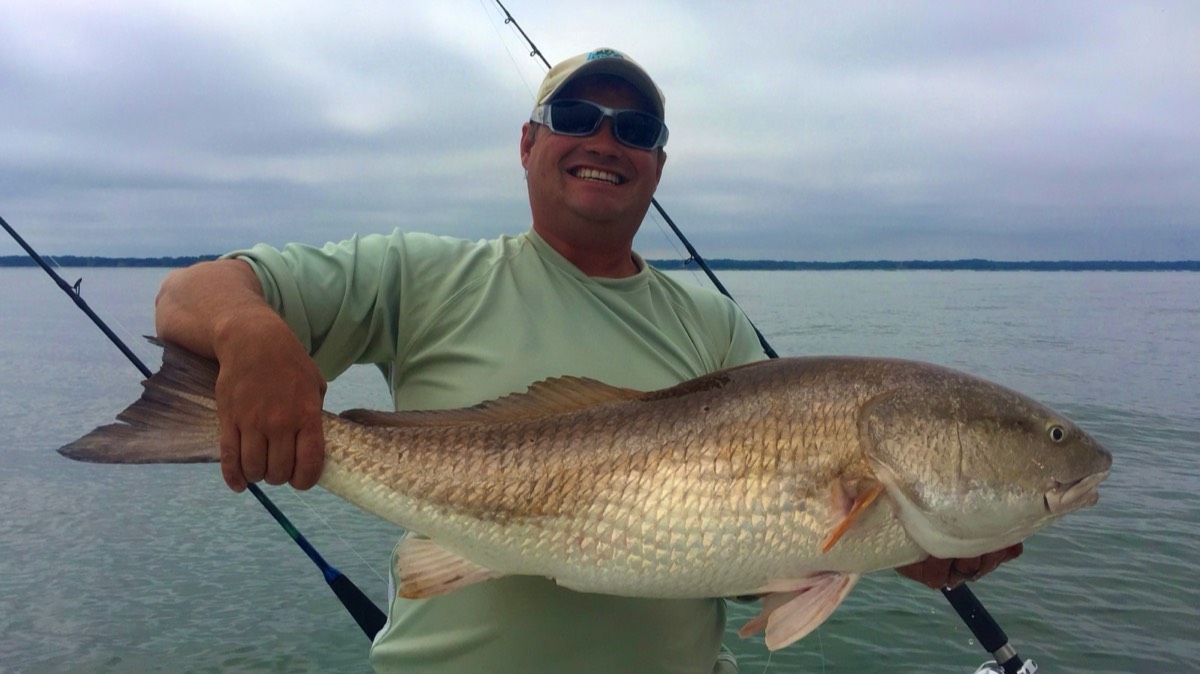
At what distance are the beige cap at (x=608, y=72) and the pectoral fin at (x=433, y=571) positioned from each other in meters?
1.86

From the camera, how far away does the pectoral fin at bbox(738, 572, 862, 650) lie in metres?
2.29

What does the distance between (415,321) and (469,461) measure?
0.61 meters

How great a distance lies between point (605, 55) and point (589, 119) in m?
0.29

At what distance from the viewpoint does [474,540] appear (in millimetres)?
2420

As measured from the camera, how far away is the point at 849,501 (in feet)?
→ 7.58

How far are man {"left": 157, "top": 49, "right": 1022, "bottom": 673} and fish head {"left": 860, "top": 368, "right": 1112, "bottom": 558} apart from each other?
1.01 ft

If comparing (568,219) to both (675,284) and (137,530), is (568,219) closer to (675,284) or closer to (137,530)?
(675,284)

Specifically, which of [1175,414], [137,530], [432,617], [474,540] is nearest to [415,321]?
[474,540]

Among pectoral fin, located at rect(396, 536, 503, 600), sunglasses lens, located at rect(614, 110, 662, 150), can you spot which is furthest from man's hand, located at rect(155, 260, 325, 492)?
sunglasses lens, located at rect(614, 110, 662, 150)

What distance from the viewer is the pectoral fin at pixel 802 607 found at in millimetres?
2293

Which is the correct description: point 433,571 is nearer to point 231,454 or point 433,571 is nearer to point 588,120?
point 231,454

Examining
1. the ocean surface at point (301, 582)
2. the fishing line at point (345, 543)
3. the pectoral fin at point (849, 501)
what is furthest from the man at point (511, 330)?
the fishing line at point (345, 543)

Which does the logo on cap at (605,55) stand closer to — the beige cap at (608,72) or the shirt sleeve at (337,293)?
the beige cap at (608,72)

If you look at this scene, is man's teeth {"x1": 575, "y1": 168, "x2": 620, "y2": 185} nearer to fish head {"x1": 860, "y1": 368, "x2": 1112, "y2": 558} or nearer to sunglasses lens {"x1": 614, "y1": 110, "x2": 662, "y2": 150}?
sunglasses lens {"x1": 614, "y1": 110, "x2": 662, "y2": 150}
